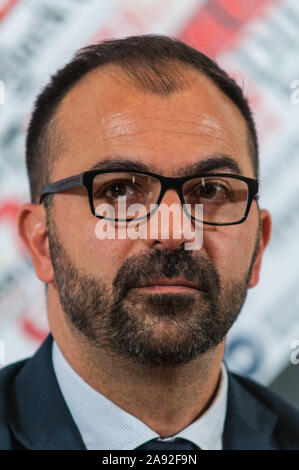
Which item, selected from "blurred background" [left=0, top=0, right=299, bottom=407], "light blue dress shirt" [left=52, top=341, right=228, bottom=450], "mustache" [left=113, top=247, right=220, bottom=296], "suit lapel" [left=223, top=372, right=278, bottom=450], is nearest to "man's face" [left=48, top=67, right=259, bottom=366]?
"mustache" [left=113, top=247, right=220, bottom=296]

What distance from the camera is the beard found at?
3.73ft

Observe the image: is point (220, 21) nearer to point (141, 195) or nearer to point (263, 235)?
point (263, 235)

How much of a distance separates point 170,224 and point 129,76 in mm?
386

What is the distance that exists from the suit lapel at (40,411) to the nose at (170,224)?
45 centimetres

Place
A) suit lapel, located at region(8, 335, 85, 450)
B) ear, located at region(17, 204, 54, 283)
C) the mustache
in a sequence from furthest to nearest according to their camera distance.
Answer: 1. ear, located at region(17, 204, 54, 283)
2. suit lapel, located at region(8, 335, 85, 450)
3. the mustache

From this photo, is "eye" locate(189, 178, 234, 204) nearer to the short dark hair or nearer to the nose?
the nose

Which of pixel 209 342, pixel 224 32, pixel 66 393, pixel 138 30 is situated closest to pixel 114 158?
pixel 209 342

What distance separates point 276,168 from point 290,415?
0.87m

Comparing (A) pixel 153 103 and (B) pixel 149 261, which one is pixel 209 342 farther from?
(A) pixel 153 103

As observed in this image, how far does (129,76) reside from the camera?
1.31m

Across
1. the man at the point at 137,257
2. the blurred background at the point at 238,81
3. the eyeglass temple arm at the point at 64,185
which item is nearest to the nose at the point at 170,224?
the man at the point at 137,257

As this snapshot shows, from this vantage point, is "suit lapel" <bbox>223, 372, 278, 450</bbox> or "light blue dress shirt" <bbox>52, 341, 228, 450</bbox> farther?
"suit lapel" <bbox>223, 372, 278, 450</bbox>

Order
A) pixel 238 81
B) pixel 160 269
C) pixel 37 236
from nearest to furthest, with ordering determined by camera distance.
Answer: pixel 160 269 < pixel 37 236 < pixel 238 81

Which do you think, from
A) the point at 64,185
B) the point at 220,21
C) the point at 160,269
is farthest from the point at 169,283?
the point at 220,21
